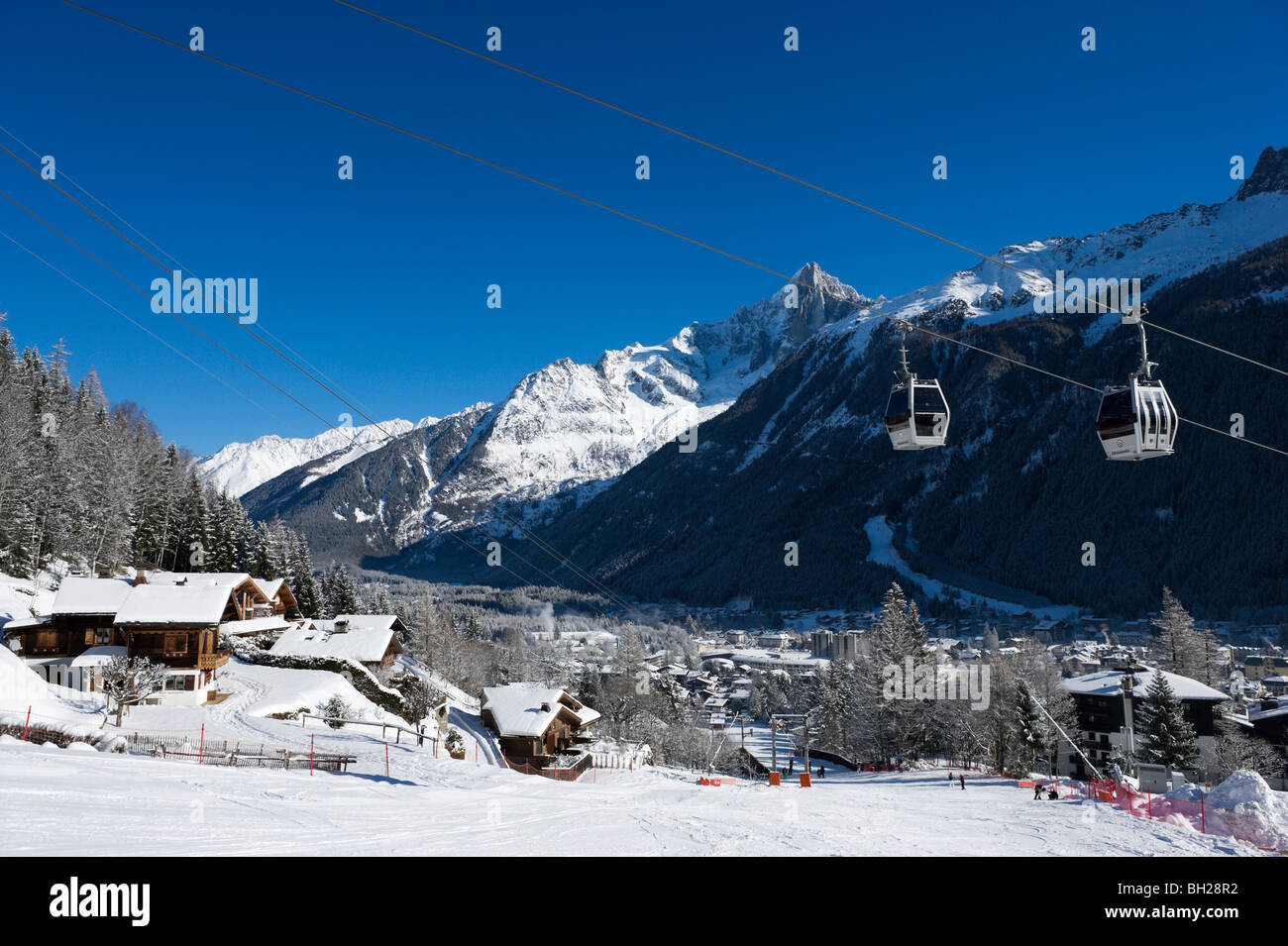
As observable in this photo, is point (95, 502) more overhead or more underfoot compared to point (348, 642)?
more overhead

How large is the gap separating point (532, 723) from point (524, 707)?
175cm

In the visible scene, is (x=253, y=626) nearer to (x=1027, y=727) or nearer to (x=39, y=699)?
(x=39, y=699)

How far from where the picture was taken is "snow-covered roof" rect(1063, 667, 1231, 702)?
55750mm

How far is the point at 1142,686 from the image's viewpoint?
191 feet

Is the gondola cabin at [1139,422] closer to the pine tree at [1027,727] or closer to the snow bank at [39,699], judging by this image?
the snow bank at [39,699]

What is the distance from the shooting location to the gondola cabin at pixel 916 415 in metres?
15.4

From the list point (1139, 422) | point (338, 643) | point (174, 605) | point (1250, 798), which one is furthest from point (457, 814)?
point (338, 643)

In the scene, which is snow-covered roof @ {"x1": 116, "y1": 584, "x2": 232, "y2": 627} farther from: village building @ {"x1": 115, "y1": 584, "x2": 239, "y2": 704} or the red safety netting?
the red safety netting

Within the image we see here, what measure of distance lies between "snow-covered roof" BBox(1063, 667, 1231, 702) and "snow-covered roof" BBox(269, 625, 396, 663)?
52182 millimetres

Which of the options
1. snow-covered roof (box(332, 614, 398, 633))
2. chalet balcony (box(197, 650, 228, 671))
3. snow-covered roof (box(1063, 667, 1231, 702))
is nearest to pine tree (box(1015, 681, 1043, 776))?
snow-covered roof (box(1063, 667, 1231, 702))

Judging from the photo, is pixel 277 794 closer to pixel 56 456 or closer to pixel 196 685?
pixel 196 685

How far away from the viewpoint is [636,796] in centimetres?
2464

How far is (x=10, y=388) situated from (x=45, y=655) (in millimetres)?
33680
